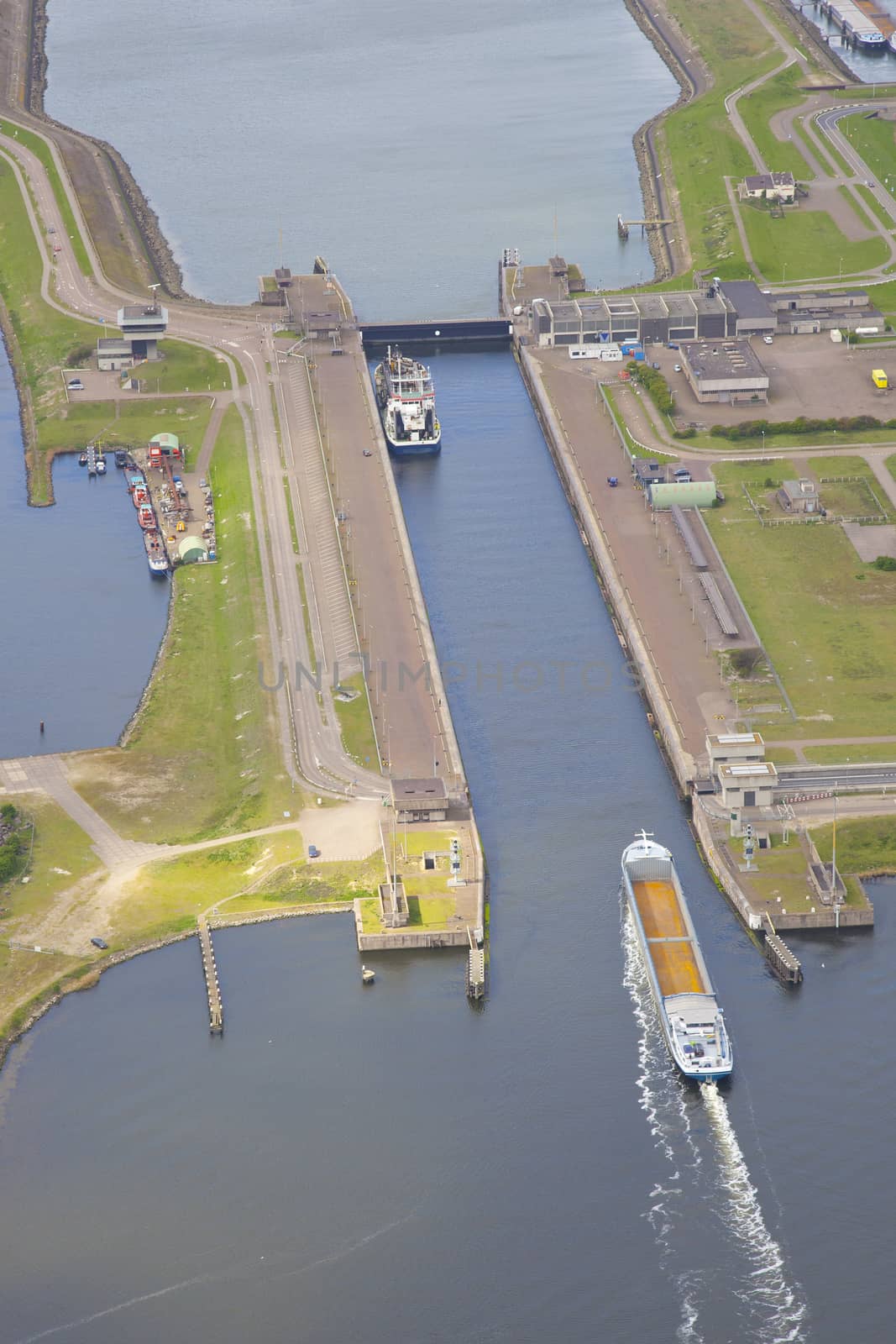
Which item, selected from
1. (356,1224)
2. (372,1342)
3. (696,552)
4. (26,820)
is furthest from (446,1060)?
(696,552)

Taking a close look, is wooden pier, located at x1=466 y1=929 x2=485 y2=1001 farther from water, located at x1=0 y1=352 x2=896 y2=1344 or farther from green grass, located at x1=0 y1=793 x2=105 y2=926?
green grass, located at x1=0 y1=793 x2=105 y2=926

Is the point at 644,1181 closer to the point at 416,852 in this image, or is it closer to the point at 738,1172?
the point at 738,1172

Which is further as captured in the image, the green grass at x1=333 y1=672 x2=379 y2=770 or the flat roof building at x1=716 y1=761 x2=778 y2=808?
the green grass at x1=333 y1=672 x2=379 y2=770

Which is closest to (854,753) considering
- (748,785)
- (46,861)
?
(748,785)

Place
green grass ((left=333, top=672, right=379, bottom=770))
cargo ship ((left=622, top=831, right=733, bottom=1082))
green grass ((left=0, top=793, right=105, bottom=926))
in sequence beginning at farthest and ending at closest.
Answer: green grass ((left=333, top=672, right=379, bottom=770)) < green grass ((left=0, top=793, right=105, bottom=926)) < cargo ship ((left=622, top=831, right=733, bottom=1082))

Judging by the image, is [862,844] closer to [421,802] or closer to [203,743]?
[421,802]

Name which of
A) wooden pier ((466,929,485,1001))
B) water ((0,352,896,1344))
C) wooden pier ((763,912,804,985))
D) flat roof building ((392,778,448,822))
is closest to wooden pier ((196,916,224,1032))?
water ((0,352,896,1344))
